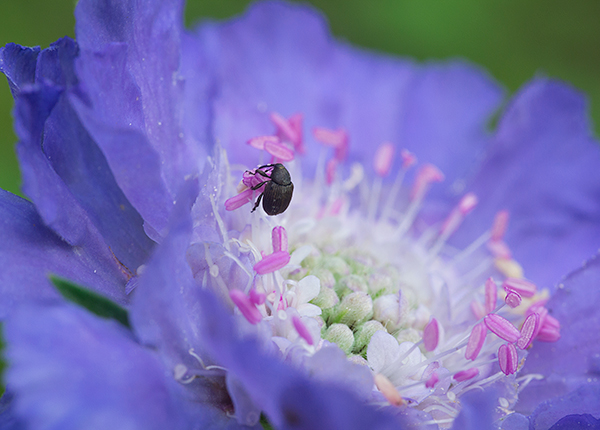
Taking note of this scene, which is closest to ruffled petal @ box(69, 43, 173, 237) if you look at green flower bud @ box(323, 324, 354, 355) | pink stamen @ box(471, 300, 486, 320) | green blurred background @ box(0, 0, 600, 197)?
green flower bud @ box(323, 324, 354, 355)

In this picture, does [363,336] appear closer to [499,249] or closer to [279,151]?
[279,151]

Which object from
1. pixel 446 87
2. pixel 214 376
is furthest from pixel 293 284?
pixel 446 87

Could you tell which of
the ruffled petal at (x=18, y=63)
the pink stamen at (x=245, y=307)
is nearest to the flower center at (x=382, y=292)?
the pink stamen at (x=245, y=307)

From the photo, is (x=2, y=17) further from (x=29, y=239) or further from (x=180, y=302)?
(x=180, y=302)

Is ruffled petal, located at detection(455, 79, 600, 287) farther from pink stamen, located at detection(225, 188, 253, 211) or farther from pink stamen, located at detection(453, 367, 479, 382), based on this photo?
pink stamen, located at detection(225, 188, 253, 211)

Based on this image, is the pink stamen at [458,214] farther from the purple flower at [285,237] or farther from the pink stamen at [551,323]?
the pink stamen at [551,323]

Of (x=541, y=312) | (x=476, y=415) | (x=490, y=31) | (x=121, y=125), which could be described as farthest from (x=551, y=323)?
(x=490, y=31)

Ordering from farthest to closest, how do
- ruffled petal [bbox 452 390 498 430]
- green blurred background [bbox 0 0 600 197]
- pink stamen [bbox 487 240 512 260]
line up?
green blurred background [bbox 0 0 600 197] → pink stamen [bbox 487 240 512 260] → ruffled petal [bbox 452 390 498 430]
